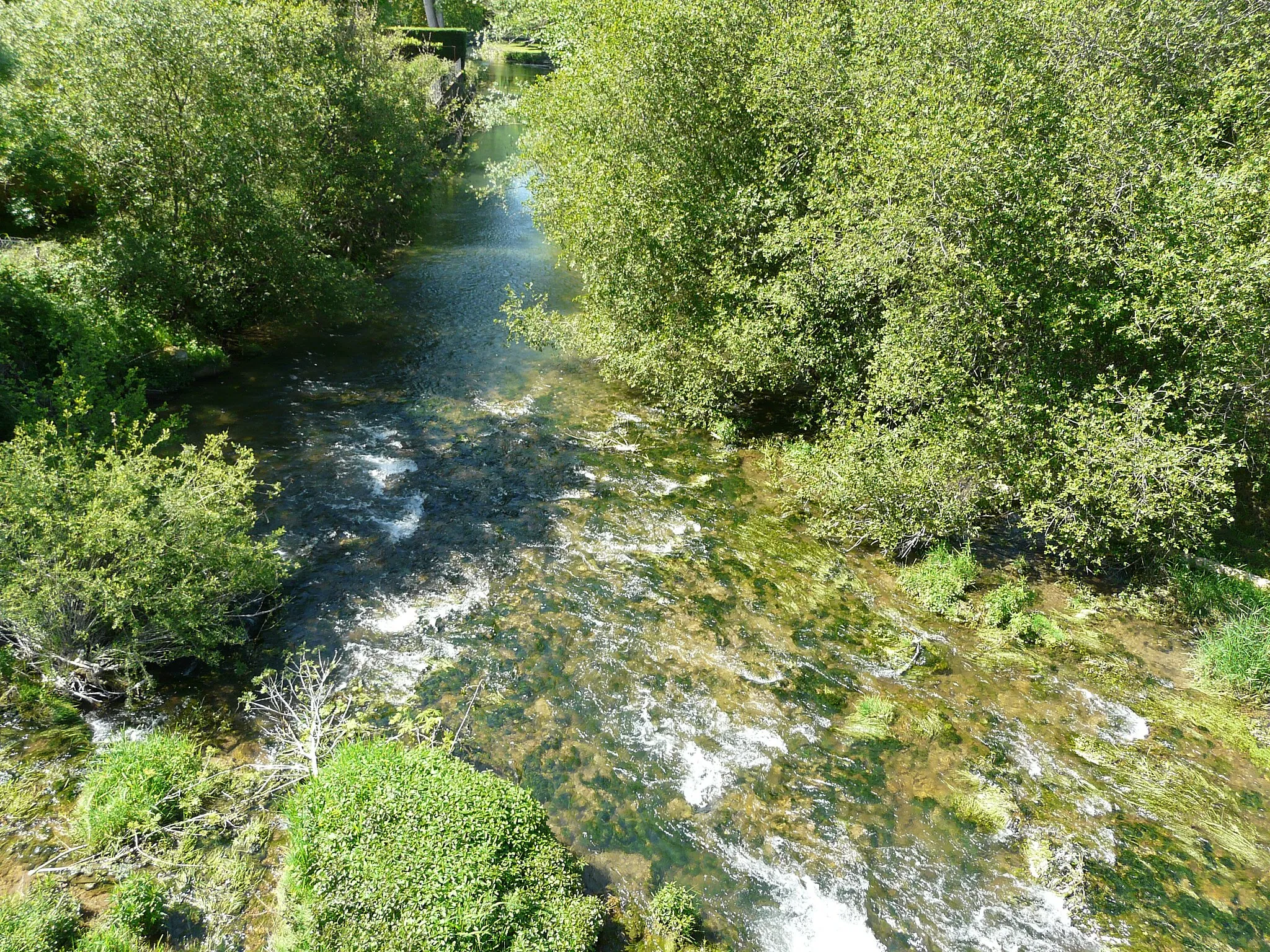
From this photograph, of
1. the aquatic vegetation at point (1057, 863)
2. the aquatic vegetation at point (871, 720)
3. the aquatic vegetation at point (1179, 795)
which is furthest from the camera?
the aquatic vegetation at point (871, 720)

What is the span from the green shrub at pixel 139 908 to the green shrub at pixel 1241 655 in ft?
57.4

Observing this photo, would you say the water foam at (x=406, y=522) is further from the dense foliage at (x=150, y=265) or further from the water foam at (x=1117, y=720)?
the water foam at (x=1117, y=720)

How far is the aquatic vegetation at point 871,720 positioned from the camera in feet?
38.6

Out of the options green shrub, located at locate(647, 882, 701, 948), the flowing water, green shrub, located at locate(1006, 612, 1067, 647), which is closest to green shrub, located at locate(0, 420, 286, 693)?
the flowing water

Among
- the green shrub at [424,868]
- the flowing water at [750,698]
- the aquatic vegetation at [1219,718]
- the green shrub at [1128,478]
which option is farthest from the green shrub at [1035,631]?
the green shrub at [424,868]

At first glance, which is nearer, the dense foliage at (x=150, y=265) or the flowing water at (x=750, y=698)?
the flowing water at (x=750, y=698)

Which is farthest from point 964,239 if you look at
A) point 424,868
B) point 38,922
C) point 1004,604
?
point 38,922

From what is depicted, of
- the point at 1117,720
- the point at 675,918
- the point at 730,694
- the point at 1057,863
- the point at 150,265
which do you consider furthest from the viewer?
the point at 150,265

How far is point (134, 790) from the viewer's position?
370 inches

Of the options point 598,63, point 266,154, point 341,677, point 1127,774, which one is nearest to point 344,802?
point 341,677

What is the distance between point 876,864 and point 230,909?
28.4 ft

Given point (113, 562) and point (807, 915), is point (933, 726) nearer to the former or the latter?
point (807, 915)

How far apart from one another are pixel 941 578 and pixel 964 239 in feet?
24.0

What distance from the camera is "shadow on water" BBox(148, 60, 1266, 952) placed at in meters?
9.55
